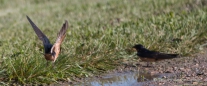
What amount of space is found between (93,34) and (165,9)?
3.53 metres

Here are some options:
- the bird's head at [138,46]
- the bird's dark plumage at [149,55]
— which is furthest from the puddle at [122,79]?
the bird's head at [138,46]

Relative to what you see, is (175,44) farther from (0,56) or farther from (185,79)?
(0,56)

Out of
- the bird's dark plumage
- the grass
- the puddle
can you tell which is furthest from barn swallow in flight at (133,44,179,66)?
the puddle

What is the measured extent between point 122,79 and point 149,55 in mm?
913

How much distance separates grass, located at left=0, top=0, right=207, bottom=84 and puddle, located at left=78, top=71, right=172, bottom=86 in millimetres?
209

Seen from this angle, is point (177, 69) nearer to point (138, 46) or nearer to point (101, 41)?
point (138, 46)

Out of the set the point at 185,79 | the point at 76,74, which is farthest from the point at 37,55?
the point at 185,79

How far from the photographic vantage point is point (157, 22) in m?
9.38

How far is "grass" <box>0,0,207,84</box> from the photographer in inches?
252

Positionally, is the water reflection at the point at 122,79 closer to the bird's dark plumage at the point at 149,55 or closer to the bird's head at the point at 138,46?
the bird's dark plumage at the point at 149,55

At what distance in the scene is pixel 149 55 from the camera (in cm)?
745

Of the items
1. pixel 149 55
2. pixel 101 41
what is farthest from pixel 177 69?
pixel 101 41

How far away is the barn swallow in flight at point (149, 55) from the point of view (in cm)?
729

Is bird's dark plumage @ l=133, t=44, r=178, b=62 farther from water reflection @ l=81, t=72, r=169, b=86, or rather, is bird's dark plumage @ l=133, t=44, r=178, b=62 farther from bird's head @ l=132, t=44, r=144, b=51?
water reflection @ l=81, t=72, r=169, b=86
